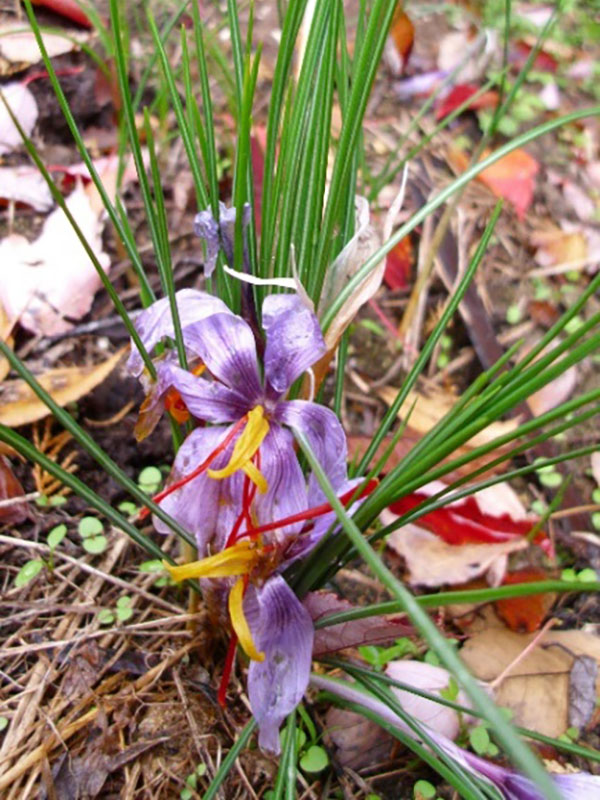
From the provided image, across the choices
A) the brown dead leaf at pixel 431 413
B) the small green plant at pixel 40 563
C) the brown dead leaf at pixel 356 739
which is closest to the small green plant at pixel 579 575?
the brown dead leaf at pixel 431 413

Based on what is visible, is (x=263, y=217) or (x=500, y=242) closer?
(x=263, y=217)

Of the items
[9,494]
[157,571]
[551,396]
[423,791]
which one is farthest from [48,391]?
[551,396]

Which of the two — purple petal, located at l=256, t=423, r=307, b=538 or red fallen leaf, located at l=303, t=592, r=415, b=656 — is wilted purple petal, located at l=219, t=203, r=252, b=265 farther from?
red fallen leaf, located at l=303, t=592, r=415, b=656

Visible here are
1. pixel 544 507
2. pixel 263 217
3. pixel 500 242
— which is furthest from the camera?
pixel 500 242

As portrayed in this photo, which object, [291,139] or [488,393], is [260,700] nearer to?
[488,393]

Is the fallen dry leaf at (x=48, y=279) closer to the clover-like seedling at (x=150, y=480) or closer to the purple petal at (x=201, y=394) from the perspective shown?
the clover-like seedling at (x=150, y=480)

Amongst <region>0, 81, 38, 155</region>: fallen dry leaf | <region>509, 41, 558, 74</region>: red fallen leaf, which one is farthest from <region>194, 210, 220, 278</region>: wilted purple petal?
<region>509, 41, 558, 74</region>: red fallen leaf

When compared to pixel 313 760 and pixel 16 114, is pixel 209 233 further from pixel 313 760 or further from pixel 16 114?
pixel 16 114

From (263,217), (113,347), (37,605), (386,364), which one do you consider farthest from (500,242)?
(37,605)
